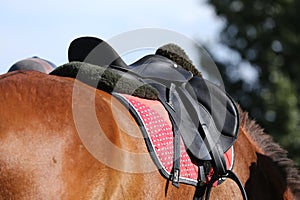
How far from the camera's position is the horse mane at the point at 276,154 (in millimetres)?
6738

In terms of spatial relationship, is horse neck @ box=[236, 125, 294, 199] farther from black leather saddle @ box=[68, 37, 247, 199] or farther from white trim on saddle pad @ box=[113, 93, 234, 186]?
white trim on saddle pad @ box=[113, 93, 234, 186]

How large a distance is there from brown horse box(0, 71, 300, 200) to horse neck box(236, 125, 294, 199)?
3.18ft

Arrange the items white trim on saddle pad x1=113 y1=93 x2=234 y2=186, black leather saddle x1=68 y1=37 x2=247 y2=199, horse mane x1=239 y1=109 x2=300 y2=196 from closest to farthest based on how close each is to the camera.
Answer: white trim on saddle pad x1=113 y1=93 x2=234 y2=186 → black leather saddle x1=68 y1=37 x2=247 y2=199 → horse mane x1=239 y1=109 x2=300 y2=196

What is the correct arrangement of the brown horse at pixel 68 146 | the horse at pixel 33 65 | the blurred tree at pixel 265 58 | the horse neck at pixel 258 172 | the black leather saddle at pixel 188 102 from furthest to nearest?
the blurred tree at pixel 265 58, the horse at pixel 33 65, the horse neck at pixel 258 172, the black leather saddle at pixel 188 102, the brown horse at pixel 68 146

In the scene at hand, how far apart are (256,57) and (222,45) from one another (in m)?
1.72

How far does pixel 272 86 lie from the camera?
2850 cm

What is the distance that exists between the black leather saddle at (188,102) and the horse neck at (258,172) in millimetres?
379

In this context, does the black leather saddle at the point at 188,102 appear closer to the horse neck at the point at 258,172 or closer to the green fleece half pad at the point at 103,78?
the green fleece half pad at the point at 103,78

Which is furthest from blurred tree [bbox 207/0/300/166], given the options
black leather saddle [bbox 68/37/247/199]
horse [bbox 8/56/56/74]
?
black leather saddle [bbox 68/37/247/199]

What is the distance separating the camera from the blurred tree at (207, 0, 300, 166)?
89.6 feet

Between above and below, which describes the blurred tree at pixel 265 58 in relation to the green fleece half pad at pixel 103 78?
below

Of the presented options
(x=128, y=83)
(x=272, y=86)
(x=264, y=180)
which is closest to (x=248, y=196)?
(x=264, y=180)

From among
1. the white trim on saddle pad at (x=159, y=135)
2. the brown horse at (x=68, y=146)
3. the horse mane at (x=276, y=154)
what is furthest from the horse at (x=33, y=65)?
the brown horse at (x=68, y=146)

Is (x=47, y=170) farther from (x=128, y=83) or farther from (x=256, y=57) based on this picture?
(x=256, y=57)
